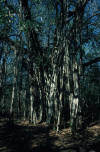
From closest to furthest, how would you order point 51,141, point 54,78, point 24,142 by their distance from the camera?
point 24,142 → point 51,141 → point 54,78

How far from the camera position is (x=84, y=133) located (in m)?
4.77

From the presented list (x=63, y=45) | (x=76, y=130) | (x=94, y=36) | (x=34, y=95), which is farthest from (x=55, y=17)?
(x=76, y=130)

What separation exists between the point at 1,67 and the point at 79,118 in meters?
4.99

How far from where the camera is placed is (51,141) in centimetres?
418

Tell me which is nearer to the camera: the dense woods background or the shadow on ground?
the shadow on ground

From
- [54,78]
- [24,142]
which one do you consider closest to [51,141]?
[24,142]

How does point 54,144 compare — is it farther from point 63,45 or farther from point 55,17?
point 55,17

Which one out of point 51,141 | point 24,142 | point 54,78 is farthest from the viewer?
point 54,78

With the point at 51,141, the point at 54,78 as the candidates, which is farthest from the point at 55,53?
the point at 51,141

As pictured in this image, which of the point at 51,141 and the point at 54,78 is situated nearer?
the point at 51,141

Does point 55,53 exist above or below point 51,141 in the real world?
above

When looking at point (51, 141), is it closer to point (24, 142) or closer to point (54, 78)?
point (24, 142)

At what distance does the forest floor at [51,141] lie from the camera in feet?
11.7

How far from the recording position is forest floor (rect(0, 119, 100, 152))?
3.56 m
